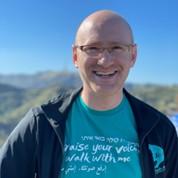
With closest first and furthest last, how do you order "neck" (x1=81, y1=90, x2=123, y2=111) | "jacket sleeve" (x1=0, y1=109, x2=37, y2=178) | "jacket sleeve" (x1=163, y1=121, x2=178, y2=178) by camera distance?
"jacket sleeve" (x1=0, y1=109, x2=37, y2=178) < "neck" (x1=81, y1=90, x2=123, y2=111) < "jacket sleeve" (x1=163, y1=121, x2=178, y2=178)

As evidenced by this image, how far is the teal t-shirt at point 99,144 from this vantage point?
3186mm

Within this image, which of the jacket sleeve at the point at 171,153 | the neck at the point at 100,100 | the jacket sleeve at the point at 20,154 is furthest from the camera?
the jacket sleeve at the point at 171,153

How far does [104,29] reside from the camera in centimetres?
325

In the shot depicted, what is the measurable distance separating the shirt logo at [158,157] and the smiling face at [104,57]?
43 cm

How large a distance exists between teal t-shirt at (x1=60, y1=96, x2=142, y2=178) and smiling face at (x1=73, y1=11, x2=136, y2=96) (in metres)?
0.17

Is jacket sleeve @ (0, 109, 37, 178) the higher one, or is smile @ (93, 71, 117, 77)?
smile @ (93, 71, 117, 77)

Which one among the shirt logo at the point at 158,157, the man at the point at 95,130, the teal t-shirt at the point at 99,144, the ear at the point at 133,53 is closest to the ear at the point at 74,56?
the man at the point at 95,130

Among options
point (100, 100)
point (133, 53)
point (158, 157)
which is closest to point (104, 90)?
point (100, 100)

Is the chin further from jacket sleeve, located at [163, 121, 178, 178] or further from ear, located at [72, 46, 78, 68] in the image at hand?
jacket sleeve, located at [163, 121, 178, 178]

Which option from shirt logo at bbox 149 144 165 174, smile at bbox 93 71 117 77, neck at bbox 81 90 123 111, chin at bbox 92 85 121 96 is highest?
smile at bbox 93 71 117 77

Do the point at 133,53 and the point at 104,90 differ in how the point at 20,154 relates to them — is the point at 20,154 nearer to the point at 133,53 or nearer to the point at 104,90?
the point at 104,90

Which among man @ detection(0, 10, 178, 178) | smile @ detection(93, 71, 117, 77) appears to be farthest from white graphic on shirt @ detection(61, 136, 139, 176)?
smile @ detection(93, 71, 117, 77)

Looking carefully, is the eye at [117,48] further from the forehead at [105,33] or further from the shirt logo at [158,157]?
the shirt logo at [158,157]

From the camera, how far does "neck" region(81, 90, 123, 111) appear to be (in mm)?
3285
